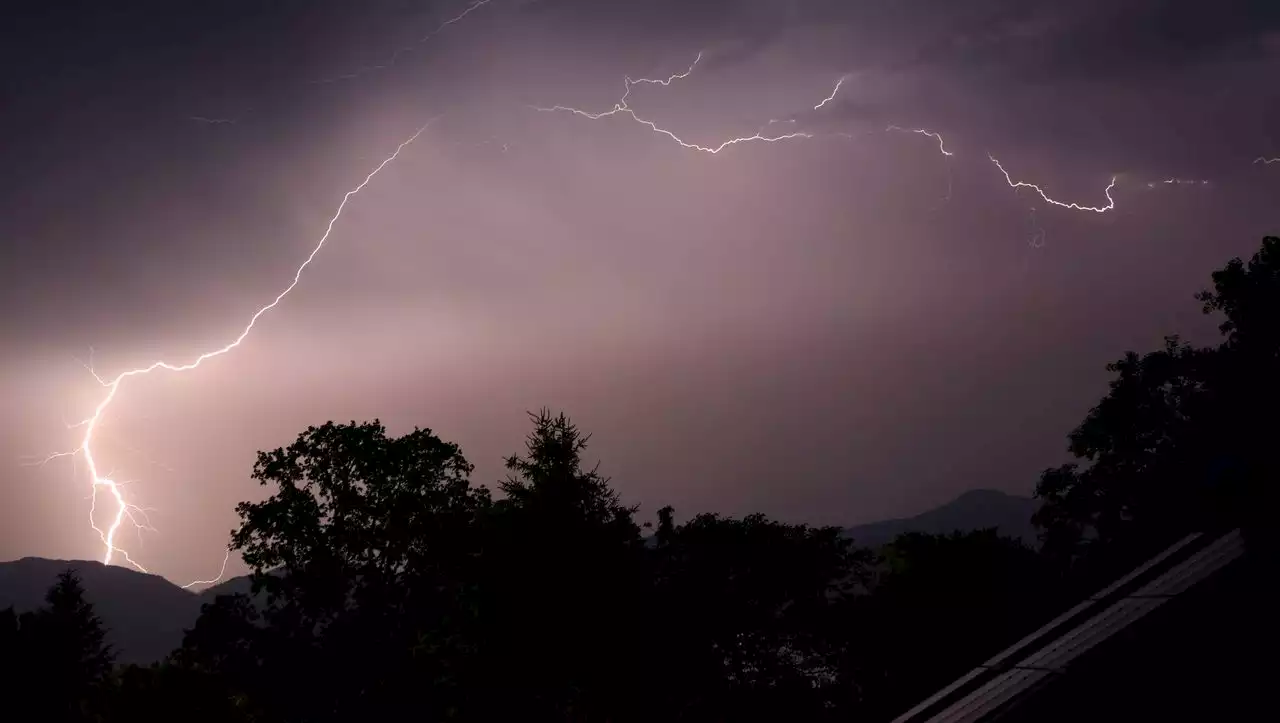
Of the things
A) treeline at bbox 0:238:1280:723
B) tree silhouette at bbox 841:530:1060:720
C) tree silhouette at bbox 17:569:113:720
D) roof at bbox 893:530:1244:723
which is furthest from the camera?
tree silhouette at bbox 17:569:113:720

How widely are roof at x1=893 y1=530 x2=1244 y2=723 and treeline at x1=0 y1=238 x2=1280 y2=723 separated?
41 centimetres

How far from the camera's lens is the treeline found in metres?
17.4

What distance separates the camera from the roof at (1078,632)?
12.4ft

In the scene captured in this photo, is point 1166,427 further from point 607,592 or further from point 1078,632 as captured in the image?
point 1078,632

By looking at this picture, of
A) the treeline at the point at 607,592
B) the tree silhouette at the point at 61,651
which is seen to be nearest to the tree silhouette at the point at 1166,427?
the treeline at the point at 607,592

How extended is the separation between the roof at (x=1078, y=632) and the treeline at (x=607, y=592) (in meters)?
0.41

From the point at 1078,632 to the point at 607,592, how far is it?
535 inches

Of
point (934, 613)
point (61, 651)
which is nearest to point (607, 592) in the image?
point (934, 613)

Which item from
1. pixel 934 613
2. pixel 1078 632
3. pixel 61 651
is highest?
pixel 61 651

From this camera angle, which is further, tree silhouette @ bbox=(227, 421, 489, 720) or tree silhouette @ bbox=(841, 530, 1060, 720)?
tree silhouette @ bbox=(227, 421, 489, 720)

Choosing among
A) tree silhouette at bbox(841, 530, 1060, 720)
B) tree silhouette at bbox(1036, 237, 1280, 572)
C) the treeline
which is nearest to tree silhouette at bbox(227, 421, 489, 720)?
the treeline

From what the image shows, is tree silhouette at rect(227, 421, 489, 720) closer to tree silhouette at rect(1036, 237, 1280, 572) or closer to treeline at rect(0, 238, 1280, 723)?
treeline at rect(0, 238, 1280, 723)

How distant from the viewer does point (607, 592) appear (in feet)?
57.3

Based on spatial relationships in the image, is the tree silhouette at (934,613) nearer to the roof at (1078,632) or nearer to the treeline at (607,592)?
the treeline at (607,592)
